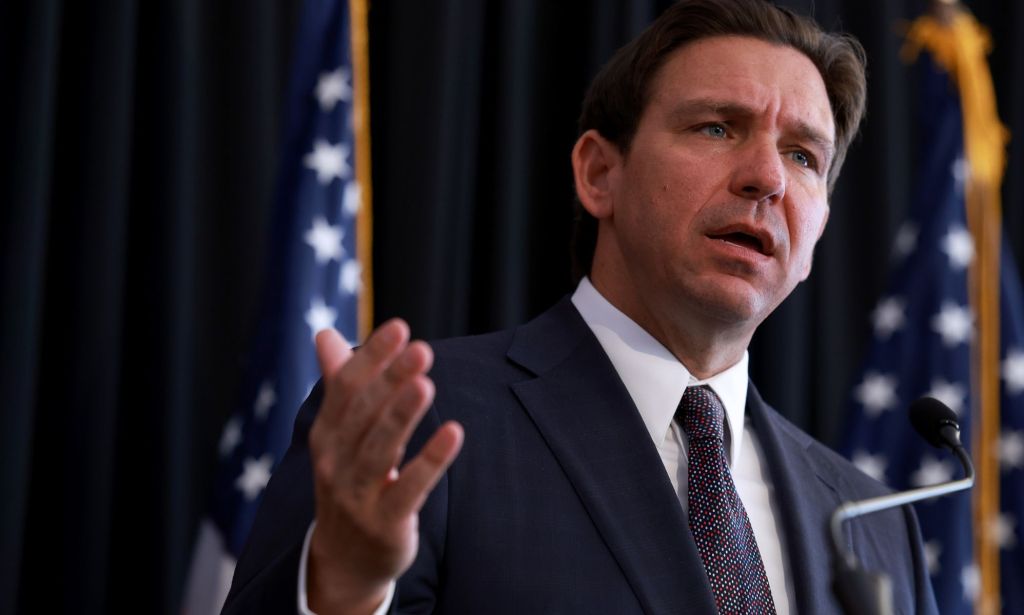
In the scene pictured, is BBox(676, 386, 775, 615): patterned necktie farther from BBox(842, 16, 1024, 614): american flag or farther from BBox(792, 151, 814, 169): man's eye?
BBox(842, 16, 1024, 614): american flag

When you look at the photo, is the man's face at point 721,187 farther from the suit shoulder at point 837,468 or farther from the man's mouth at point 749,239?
the suit shoulder at point 837,468

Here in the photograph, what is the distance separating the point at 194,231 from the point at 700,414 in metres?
1.58

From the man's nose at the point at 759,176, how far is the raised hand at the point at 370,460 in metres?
0.86

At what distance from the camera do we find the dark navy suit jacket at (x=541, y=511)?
1.43 meters

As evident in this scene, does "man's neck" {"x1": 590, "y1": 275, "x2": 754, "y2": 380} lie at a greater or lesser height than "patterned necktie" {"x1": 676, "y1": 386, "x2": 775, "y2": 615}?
greater

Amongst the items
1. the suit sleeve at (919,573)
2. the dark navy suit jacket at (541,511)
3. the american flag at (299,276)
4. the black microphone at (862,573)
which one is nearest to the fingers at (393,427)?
the dark navy suit jacket at (541,511)

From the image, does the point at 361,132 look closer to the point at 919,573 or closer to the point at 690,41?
the point at 690,41

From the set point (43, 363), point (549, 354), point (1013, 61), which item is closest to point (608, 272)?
point (549, 354)

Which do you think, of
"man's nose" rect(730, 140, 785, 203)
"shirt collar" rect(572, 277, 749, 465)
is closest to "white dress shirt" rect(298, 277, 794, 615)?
"shirt collar" rect(572, 277, 749, 465)

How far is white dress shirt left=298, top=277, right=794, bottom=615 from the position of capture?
68.2 inches

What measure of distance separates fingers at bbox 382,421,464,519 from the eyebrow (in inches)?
39.9

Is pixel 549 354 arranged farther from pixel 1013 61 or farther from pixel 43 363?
pixel 1013 61

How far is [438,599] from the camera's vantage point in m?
1.45

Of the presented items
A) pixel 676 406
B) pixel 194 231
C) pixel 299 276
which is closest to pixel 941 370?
pixel 676 406
